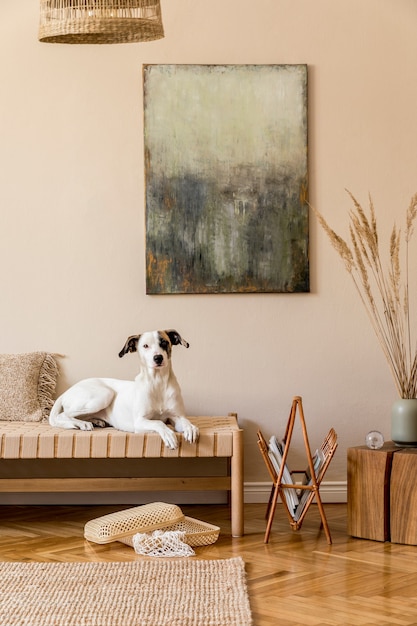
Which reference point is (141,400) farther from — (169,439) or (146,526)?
(146,526)

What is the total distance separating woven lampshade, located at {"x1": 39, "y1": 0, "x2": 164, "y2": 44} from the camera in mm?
2973

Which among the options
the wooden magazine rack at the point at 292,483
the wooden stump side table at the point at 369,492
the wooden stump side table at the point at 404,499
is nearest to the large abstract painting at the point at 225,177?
the wooden magazine rack at the point at 292,483

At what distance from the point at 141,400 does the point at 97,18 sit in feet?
5.89

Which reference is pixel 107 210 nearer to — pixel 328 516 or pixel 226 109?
pixel 226 109

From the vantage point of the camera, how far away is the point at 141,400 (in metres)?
4.15

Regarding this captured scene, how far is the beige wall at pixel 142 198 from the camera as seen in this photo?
4.81m

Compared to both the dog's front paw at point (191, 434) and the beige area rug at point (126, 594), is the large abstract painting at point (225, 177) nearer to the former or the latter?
the dog's front paw at point (191, 434)

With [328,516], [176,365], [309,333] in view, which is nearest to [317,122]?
[309,333]

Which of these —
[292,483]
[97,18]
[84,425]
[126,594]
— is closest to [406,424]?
[292,483]

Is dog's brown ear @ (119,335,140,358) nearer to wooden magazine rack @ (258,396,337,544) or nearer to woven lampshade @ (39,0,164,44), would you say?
wooden magazine rack @ (258,396,337,544)

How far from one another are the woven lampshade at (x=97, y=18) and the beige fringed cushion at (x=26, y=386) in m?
2.00

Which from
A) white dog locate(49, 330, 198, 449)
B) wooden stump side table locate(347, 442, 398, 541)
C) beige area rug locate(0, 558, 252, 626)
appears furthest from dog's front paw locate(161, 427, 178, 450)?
wooden stump side table locate(347, 442, 398, 541)

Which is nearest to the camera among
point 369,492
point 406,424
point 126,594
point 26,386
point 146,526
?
point 126,594

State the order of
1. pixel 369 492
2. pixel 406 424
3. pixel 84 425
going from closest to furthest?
pixel 369 492
pixel 406 424
pixel 84 425
